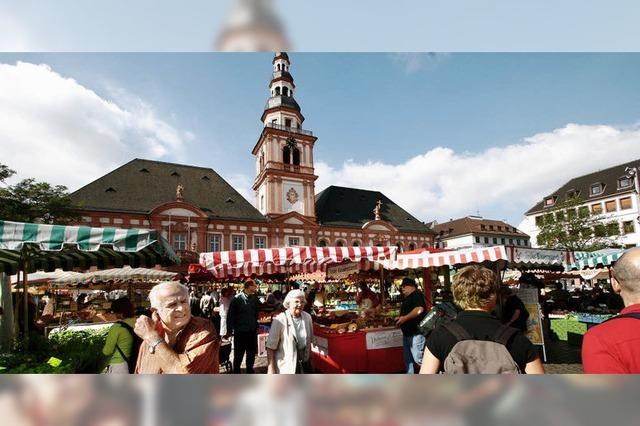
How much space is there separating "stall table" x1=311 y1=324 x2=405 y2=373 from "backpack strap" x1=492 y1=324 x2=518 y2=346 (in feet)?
14.4

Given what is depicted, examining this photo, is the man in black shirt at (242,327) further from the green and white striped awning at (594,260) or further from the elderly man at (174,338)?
the green and white striped awning at (594,260)

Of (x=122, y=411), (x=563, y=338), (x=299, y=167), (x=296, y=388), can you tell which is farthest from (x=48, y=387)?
(x=299, y=167)

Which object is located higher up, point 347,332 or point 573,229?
point 573,229

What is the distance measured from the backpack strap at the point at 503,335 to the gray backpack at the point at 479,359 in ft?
0.14

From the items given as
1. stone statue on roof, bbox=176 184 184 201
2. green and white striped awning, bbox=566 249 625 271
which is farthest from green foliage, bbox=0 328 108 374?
stone statue on roof, bbox=176 184 184 201

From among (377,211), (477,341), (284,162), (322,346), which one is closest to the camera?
(477,341)

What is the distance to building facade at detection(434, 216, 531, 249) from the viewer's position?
62375 millimetres

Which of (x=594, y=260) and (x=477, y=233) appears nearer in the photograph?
(x=594, y=260)

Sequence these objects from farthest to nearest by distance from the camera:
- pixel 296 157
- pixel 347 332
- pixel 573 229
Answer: pixel 296 157, pixel 573 229, pixel 347 332

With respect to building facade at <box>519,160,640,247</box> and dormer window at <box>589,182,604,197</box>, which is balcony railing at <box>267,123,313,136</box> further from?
dormer window at <box>589,182,604,197</box>

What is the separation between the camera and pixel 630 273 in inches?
61.3

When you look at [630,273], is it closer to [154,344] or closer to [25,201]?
[154,344]

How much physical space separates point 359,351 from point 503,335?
4.65 meters

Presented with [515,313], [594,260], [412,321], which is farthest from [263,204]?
[412,321]
